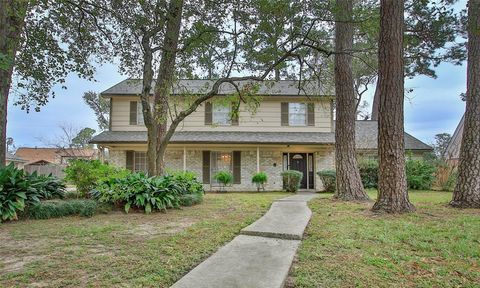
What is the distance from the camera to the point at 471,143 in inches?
285

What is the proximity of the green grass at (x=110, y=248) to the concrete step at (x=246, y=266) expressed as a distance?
0.70ft

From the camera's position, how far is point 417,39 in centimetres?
835

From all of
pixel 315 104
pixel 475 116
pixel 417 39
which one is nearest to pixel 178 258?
pixel 475 116

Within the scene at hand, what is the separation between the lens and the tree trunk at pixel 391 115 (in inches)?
247

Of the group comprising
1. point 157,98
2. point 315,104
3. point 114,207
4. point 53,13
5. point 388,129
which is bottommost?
point 114,207

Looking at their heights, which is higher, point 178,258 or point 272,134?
point 272,134

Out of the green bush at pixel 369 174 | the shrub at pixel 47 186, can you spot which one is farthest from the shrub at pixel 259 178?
the shrub at pixel 47 186

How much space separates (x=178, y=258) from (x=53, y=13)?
8.62 metres

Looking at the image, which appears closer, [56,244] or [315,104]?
[56,244]

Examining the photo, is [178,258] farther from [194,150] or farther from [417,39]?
[194,150]

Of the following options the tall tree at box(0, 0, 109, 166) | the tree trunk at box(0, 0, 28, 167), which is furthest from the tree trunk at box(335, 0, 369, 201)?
the tree trunk at box(0, 0, 28, 167)

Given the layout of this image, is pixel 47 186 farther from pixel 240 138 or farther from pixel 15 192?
pixel 240 138

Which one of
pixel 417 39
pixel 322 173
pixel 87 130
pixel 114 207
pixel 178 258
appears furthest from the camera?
pixel 87 130

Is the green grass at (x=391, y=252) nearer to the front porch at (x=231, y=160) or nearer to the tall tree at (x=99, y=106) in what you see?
the front porch at (x=231, y=160)
